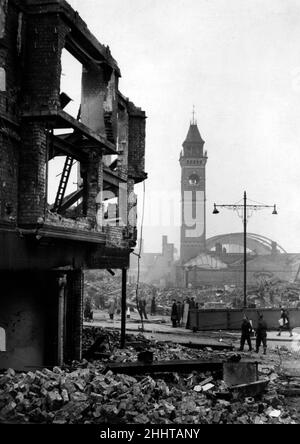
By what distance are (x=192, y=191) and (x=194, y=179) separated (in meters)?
2.09

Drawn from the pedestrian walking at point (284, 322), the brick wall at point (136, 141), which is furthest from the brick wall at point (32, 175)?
the pedestrian walking at point (284, 322)

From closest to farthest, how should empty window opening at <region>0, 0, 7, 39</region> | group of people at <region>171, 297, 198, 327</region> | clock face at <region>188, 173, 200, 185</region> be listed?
empty window opening at <region>0, 0, 7, 39</region> < group of people at <region>171, 297, 198, 327</region> < clock face at <region>188, 173, 200, 185</region>

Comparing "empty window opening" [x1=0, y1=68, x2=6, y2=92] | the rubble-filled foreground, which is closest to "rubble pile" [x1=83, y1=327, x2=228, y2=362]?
the rubble-filled foreground

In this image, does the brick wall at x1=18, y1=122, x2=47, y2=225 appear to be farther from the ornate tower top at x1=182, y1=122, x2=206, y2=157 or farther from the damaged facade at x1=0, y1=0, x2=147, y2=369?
the ornate tower top at x1=182, y1=122, x2=206, y2=157

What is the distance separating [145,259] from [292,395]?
81302 millimetres

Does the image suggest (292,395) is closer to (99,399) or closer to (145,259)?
(99,399)

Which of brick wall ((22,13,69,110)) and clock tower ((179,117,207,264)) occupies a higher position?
clock tower ((179,117,207,264))

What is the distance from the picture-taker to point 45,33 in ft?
36.7

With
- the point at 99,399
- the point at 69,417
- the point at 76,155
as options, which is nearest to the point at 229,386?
the point at 99,399

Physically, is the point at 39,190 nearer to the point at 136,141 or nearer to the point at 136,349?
the point at 136,349

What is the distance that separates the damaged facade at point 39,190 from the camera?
1077 cm

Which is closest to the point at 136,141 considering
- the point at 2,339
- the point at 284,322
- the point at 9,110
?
the point at 9,110

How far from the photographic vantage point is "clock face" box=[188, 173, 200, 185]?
3012 inches

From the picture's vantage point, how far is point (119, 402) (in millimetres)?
8359
